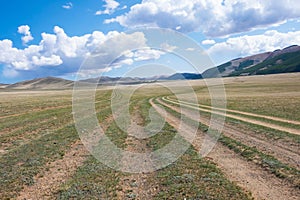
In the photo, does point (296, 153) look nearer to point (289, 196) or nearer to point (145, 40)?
point (289, 196)

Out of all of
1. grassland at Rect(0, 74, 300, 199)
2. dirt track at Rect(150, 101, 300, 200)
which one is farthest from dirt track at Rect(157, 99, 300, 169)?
dirt track at Rect(150, 101, 300, 200)

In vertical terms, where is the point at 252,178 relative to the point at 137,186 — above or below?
below

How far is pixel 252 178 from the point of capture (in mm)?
13312

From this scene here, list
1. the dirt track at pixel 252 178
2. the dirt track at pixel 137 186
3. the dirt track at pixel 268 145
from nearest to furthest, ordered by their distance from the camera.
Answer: the dirt track at pixel 252 178, the dirt track at pixel 137 186, the dirt track at pixel 268 145

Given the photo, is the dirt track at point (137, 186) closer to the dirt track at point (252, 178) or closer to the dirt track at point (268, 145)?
the dirt track at point (252, 178)

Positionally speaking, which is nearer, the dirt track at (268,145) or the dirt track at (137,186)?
the dirt track at (137,186)

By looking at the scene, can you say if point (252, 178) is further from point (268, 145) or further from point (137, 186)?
point (268, 145)

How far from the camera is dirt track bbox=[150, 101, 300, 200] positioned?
37.4 feet

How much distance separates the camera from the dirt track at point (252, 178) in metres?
11.4

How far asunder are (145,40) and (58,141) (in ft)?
38.0

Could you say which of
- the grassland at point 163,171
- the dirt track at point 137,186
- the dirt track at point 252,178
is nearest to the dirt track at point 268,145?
the grassland at point 163,171

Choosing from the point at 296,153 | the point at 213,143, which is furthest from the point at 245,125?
the point at 296,153

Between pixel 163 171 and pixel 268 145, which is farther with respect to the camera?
pixel 268 145

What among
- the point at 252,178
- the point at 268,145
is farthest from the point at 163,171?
the point at 268,145
